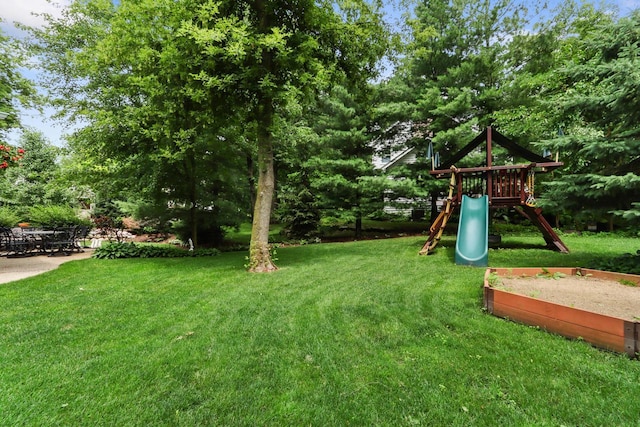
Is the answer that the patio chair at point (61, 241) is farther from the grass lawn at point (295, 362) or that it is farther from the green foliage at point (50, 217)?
the grass lawn at point (295, 362)

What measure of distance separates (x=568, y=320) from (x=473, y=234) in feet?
14.3

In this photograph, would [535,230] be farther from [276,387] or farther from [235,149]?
[276,387]

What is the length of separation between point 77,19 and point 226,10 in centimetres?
1018

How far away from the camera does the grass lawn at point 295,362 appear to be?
6.55ft

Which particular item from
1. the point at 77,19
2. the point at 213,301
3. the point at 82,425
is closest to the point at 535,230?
the point at 213,301

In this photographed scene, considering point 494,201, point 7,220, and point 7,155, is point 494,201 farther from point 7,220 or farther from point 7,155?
point 7,220

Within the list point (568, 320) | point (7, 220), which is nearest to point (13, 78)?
point (7, 220)

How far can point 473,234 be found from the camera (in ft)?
23.3

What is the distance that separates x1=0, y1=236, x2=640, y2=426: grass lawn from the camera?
6.55ft

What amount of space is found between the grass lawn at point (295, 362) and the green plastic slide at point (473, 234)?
182 cm

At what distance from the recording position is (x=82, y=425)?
1.89 m

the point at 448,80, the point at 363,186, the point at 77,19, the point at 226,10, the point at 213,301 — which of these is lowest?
the point at 213,301

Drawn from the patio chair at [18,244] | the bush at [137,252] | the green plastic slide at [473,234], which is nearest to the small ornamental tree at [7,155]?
the patio chair at [18,244]

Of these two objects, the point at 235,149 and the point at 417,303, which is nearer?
the point at 417,303
